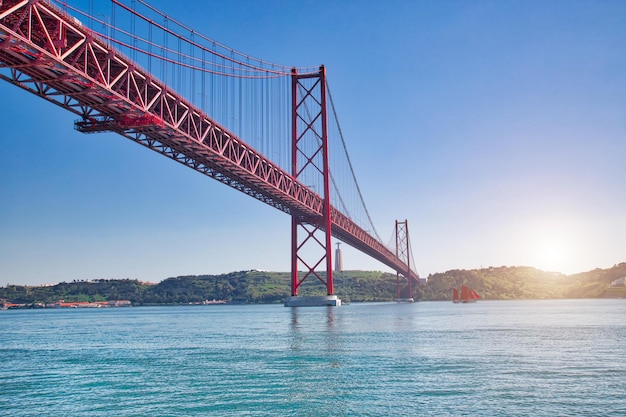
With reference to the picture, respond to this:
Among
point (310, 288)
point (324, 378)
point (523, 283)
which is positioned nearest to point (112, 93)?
point (324, 378)

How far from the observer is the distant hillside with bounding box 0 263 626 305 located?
522 feet

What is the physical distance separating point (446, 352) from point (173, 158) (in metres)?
23.2

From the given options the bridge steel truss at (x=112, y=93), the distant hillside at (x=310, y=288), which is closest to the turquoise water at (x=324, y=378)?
the bridge steel truss at (x=112, y=93)

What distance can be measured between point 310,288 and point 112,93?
134 m

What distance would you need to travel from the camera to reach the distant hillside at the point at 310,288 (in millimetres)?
159125

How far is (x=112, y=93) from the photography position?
27375 millimetres

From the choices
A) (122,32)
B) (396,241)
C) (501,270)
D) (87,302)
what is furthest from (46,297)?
(122,32)

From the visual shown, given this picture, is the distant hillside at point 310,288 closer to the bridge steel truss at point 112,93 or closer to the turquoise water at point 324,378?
the bridge steel truss at point 112,93

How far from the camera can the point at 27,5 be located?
21.7 meters

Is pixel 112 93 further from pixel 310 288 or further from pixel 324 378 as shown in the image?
pixel 310 288

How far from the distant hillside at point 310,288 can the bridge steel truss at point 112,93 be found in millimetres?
107549

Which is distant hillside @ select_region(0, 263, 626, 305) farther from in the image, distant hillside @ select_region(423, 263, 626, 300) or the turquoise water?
the turquoise water

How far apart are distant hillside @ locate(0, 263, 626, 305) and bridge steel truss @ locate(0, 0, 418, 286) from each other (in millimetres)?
107549

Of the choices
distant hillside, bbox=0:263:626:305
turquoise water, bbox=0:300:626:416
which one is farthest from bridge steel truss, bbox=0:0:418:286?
distant hillside, bbox=0:263:626:305
